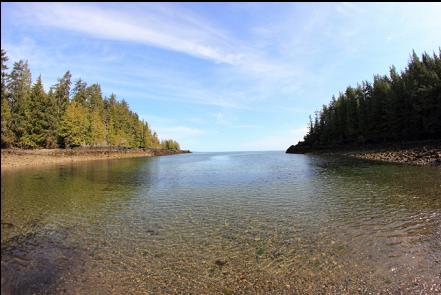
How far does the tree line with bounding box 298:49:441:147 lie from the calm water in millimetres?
52681

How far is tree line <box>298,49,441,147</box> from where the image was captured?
207 feet

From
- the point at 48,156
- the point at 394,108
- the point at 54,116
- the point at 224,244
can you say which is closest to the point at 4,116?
the point at 224,244

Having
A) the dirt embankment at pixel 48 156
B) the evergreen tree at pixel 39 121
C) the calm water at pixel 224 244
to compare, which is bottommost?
the calm water at pixel 224 244

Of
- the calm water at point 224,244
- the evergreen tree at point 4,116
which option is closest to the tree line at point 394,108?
the calm water at point 224,244

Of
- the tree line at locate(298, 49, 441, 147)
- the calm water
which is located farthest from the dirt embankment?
the tree line at locate(298, 49, 441, 147)

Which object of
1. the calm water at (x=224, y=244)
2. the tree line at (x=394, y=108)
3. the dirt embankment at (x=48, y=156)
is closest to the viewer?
the calm water at (x=224, y=244)

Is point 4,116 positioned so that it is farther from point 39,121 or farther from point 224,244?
point 39,121

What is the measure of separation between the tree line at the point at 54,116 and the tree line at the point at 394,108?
78.2m

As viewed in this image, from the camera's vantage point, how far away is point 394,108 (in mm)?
73375

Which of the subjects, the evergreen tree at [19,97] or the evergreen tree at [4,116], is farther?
the evergreen tree at [19,97]

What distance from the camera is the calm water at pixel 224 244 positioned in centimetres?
849

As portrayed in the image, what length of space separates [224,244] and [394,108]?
253ft

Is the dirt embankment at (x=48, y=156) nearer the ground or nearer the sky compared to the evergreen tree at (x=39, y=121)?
nearer the ground

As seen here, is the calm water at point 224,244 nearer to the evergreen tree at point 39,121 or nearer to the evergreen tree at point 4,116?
the evergreen tree at point 4,116
